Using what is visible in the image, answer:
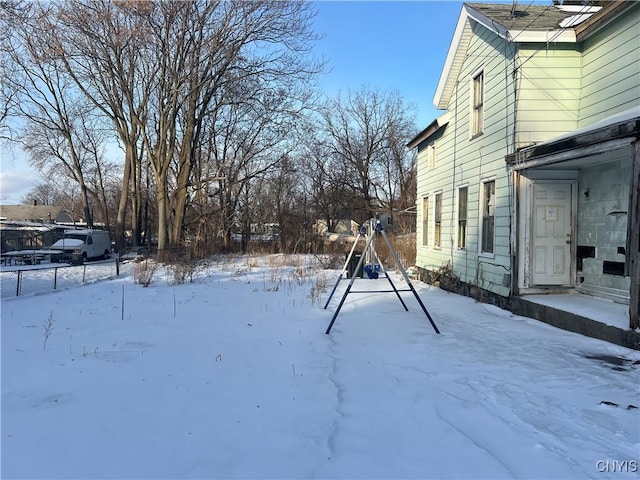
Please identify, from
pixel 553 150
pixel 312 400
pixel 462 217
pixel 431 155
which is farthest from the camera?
pixel 431 155

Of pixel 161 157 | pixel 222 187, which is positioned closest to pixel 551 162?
A: pixel 161 157

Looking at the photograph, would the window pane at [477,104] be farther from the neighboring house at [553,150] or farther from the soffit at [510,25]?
the soffit at [510,25]

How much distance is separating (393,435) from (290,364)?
1930mm

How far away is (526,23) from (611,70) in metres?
2.09

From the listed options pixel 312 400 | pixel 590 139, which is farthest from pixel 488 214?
pixel 312 400

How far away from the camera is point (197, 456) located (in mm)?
2777

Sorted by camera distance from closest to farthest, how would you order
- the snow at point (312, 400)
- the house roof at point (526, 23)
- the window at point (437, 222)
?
1. the snow at point (312, 400)
2. the house roof at point (526, 23)
3. the window at point (437, 222)

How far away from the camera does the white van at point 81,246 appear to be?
866 inches

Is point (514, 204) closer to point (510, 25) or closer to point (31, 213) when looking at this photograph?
point (510, 25)

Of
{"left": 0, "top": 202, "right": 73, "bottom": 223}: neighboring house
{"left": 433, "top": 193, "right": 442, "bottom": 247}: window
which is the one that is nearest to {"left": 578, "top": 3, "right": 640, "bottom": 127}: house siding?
{"left": 433, "top": 193, "right": 442, "bottom": 247}: window

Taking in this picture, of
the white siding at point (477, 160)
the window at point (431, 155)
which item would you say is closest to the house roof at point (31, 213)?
the window at point (431, 155)

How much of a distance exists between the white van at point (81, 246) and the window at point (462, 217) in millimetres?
20091

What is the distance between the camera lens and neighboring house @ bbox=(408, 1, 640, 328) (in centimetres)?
656

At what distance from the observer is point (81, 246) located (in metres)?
22.4
